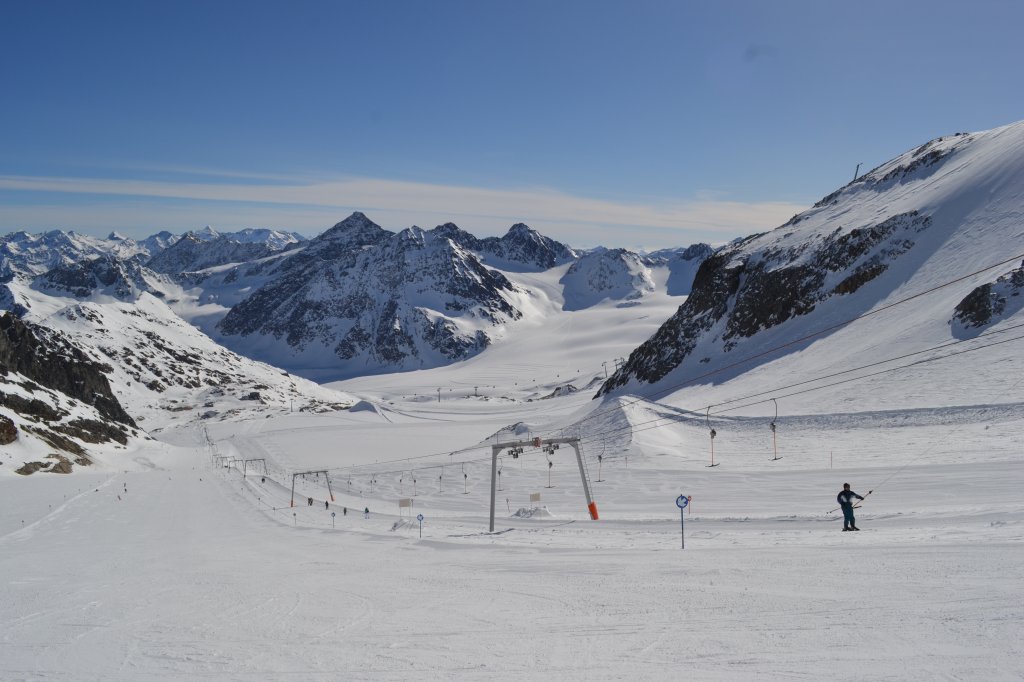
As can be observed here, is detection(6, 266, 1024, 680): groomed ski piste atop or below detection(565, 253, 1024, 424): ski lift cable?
below

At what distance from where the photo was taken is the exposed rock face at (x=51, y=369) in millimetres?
88688

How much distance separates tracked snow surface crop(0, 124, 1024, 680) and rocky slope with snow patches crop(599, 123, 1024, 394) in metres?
0.37

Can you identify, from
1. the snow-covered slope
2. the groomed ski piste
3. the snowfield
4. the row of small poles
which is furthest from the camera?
the snow-covered slope

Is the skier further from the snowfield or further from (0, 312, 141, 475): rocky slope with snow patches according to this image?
(0, 312, 141, 475): rocky slope with snow patches

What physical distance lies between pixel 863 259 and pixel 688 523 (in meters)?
54.5

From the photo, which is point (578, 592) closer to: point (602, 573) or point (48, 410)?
point (602, 573)

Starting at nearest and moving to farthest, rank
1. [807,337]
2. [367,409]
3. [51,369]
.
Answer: [807,337], [51,369], [367,409]

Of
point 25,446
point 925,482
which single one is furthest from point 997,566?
point 25,446

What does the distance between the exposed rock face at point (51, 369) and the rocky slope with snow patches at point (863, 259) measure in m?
82.1

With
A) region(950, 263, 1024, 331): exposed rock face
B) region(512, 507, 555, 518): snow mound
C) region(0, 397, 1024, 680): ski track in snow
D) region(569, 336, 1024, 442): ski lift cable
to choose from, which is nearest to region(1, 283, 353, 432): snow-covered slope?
region(569, 336, 1024, 442): ski lift cable

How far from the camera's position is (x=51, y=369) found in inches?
3839

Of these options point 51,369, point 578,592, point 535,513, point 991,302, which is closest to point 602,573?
point 578,592

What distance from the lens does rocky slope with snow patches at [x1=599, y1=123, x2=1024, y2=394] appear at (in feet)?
191

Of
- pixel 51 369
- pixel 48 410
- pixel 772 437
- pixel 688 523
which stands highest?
pixel 51 369
